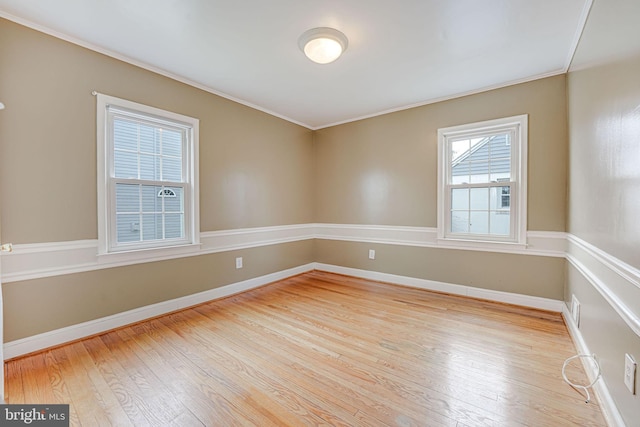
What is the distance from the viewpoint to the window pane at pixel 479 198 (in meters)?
3.15

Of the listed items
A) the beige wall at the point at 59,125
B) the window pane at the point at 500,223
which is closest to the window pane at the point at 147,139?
the beige wall at the point at 59,125

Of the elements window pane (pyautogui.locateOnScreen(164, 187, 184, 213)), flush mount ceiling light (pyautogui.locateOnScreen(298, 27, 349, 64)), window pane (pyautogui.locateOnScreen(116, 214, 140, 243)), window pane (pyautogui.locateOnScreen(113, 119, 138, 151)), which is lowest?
window pane (pyautogui.locateOnScreen(116, 214, 140, 243))

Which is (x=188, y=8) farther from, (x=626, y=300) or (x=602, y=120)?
(x=626, y=300)

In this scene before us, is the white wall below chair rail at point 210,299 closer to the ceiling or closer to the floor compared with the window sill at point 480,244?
closer to the floor

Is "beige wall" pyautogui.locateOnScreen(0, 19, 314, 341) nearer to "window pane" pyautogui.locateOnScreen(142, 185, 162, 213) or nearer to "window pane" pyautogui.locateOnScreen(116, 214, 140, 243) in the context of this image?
"window pane" pyautogui.locateOnScreen(116, 214, 140, 243)

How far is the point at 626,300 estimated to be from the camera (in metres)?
1.22

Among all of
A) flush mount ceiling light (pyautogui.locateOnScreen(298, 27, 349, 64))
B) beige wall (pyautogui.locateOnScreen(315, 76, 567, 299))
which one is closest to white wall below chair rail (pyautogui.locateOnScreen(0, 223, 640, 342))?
beige wall (pyautogui.locateOnScreen(315, 76, 567, 299))

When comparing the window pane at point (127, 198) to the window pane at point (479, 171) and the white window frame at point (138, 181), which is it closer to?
the white window frame at point (138, 181)

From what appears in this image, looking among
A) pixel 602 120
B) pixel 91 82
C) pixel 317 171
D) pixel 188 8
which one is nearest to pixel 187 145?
pixel 91 82

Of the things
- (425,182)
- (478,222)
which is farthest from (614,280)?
(425,182)

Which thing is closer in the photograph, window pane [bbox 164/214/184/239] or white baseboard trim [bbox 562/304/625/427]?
white baseboard trim [bbox 562/304/625/427]

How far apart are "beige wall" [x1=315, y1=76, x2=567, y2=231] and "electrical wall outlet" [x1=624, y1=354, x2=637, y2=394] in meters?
1.91

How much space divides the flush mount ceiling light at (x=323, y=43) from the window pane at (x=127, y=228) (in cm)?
219

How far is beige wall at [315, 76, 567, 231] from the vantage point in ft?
8.96
